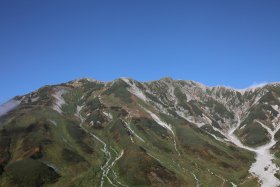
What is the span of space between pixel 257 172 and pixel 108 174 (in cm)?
8076

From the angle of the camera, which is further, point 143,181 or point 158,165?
point 158,165

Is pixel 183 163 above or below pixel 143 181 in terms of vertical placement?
above

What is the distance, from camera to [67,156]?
187875 millimetres

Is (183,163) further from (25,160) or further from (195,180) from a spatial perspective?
(25,160)

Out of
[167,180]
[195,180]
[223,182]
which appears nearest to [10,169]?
[167,180]

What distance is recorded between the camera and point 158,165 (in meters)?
179

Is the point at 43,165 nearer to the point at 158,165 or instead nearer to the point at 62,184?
the point at 62,184

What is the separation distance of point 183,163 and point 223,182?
98.0 feet

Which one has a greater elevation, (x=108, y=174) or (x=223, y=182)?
(x=223, y=182)

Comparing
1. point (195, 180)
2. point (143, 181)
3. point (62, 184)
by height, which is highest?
point (195, 180)

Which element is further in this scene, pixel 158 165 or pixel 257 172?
pixel 257 172

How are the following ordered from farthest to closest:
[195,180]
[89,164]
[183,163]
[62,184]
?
[183,163]
[89,164]
[195,180]
[62,184]

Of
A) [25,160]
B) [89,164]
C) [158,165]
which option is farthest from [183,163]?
[25,160]

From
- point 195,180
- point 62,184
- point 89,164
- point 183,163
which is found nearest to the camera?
point 62,184
